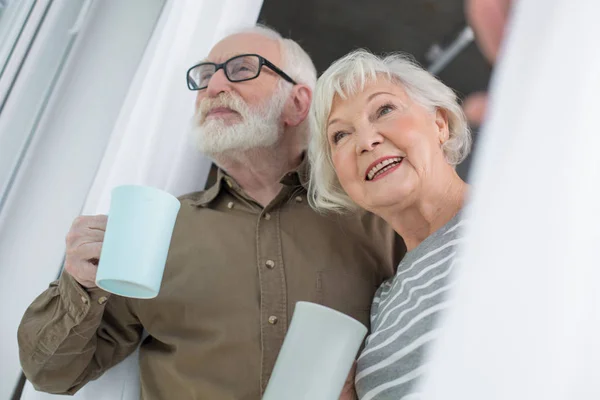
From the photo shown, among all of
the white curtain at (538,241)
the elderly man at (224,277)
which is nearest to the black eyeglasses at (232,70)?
the elderly man at (224,277)

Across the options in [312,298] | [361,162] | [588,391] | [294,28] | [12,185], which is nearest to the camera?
[588,391]

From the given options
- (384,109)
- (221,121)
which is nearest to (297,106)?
(221,121)

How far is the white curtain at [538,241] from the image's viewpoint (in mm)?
318

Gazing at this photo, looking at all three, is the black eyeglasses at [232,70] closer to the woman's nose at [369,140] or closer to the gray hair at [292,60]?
the gray hair at [292,60]

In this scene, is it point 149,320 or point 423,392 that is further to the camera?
point 149,320

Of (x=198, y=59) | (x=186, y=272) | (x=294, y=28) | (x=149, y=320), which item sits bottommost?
(x=149, y=320)

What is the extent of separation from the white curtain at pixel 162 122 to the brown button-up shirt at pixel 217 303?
0.09 meters

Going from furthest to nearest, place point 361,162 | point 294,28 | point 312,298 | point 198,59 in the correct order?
1. point 294,28
2. point 198,59
3. point 312,298
4. point 361,162

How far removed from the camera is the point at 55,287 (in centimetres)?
105

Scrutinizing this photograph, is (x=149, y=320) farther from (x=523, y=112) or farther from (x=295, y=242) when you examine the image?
(x=523, y=112)

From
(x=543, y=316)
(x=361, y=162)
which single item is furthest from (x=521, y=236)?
(x=361, y=162)

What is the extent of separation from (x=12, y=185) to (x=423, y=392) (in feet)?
3.71

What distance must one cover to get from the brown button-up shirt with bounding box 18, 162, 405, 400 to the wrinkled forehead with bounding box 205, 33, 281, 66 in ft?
1.12

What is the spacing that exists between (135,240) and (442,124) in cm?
58
